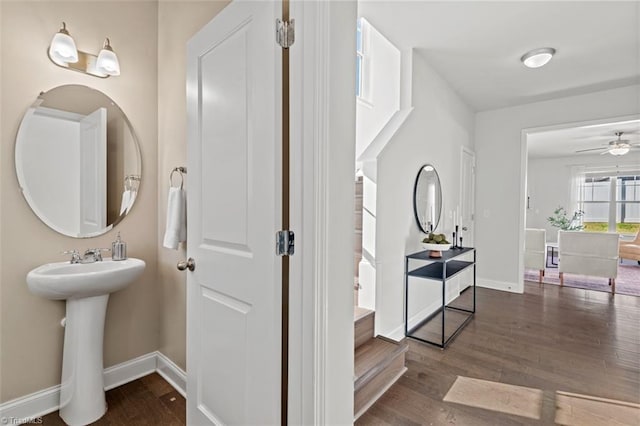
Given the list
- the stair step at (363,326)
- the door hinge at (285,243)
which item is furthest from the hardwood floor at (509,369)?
the door hinge at (285,243)

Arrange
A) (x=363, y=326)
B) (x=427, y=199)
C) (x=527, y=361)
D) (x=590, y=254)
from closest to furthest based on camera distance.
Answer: (x=363, y=326), (x=527, y=361), (x=427, y=199), (x=590, y=254)

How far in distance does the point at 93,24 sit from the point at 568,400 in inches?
145

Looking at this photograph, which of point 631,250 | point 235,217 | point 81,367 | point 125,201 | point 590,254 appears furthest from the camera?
point 631,250

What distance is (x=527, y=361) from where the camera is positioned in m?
2.33

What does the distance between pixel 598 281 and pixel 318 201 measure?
19.1 feet

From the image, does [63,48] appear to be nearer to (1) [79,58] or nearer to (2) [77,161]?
(1) [79,58]

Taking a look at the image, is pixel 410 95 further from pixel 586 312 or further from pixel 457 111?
Result: pixel 586 312

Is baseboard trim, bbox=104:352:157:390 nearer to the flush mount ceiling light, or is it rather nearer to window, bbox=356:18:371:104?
window, bbox=356:18:371:104

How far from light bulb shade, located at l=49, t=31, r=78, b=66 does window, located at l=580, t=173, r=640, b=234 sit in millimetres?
9503

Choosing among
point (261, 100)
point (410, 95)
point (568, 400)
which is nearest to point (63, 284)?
A: point (261, 100)

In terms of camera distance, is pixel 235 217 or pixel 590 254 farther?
pixel 590 254

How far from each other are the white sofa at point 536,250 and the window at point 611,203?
3.91 metres

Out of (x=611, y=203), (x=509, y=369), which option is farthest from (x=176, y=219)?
(x=611, y=203)

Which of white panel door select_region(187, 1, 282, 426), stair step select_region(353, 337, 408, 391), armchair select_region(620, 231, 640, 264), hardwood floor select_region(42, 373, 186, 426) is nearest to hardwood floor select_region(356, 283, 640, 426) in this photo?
stair step select_region(353, 337, 408, 391)
